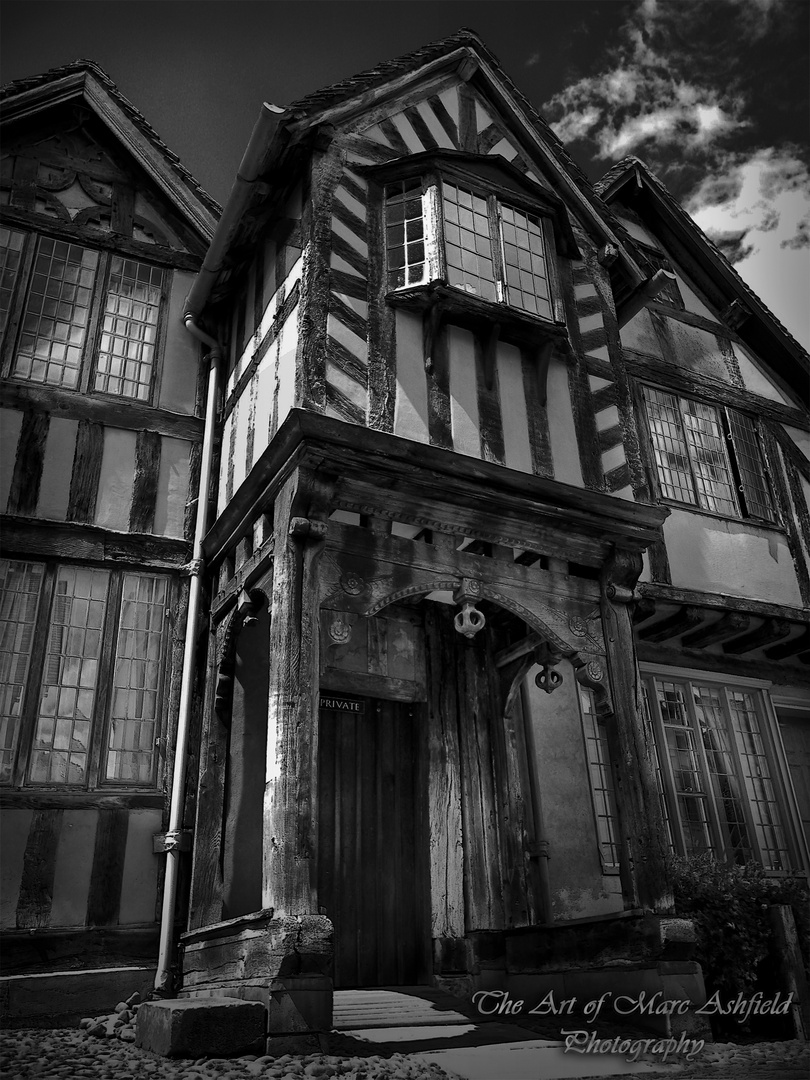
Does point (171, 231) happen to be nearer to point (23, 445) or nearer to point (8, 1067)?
point (23, 445)

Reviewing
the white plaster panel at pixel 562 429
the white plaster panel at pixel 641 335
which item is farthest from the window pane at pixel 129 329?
the white plaster panel at pixel 641 335

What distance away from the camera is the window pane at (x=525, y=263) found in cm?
788

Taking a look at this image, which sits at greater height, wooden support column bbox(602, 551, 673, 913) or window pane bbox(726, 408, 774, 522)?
window pane bbox(726, 408, 774, 522)

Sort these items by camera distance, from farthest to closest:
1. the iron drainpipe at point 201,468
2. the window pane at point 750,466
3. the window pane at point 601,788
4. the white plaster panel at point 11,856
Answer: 1. the window pane at point 750,466
2. the window pane at point 601,788
3. the iron drainpipe at point 201,468
4. the white plaster panel at point 11,856

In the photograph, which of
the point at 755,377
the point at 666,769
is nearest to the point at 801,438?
the point at 755,377

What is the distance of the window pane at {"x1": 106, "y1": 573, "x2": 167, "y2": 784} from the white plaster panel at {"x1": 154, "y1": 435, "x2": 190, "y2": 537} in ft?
1.85

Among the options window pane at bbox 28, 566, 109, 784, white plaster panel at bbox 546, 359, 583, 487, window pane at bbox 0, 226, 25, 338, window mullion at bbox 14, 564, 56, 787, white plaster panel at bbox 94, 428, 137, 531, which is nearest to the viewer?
window mullion at bbox 14, 564, 56, 787

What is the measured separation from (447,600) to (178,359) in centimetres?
406

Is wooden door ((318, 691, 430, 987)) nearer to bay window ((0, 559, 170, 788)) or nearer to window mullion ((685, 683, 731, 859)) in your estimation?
bay window ((0, 559, 170, 788))

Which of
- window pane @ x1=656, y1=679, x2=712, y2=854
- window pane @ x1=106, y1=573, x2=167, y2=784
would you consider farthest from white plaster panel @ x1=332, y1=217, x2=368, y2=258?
window pane @ x1=656, y1=679, x2=712, y2=854

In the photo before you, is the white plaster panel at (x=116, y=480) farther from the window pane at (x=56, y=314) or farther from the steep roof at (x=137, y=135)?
the steep roof at (x=137, y=135)

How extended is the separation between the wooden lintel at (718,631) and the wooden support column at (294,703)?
5.23 meters

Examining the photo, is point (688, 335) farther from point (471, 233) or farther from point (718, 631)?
point (471, 233)

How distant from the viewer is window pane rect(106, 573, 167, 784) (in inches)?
286
